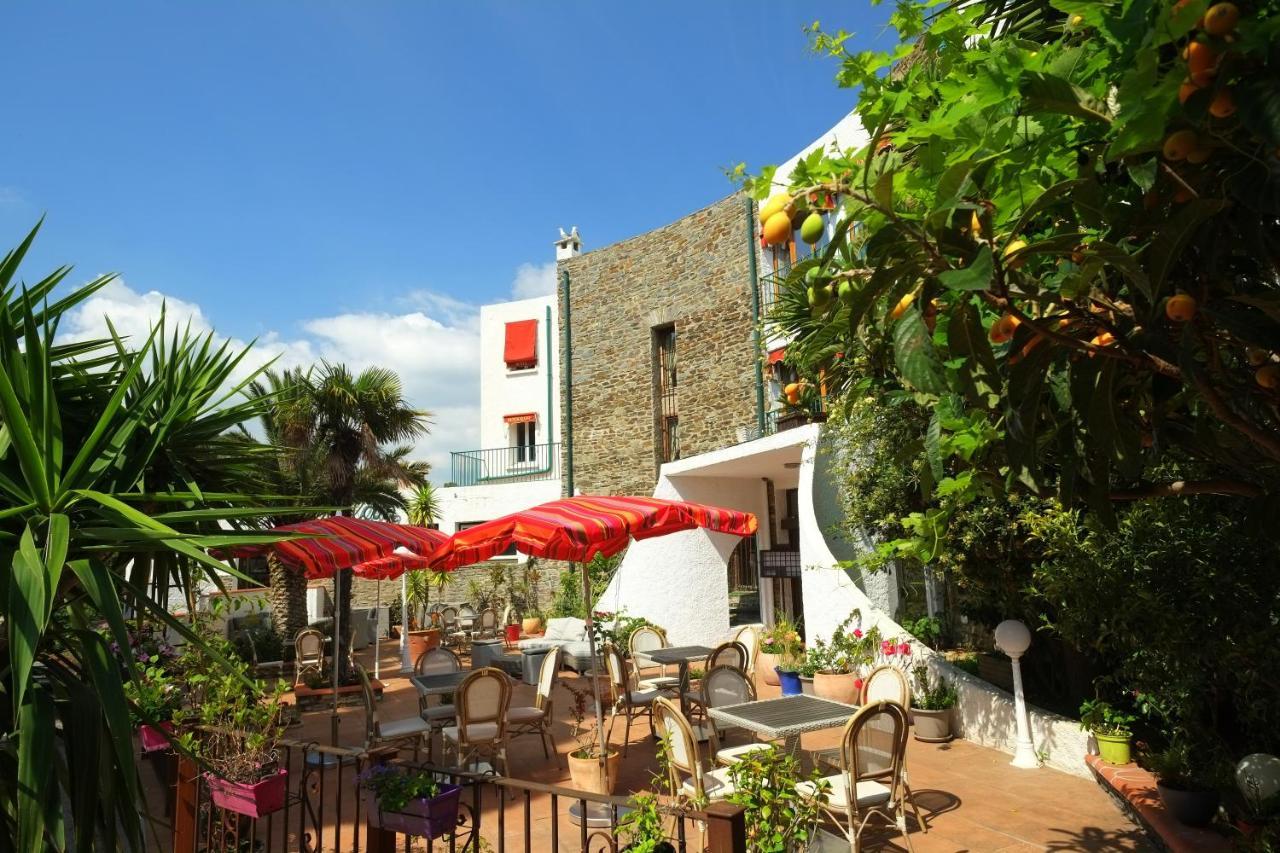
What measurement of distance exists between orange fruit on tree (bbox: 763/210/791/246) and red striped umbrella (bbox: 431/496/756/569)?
15.0ft

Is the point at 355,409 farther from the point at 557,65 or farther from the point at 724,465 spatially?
the point at 557,65

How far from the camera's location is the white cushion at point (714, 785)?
4836mm

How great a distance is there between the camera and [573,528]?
242 inches

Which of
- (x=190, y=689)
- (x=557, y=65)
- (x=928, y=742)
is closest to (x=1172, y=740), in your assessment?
(x=928, y=742)

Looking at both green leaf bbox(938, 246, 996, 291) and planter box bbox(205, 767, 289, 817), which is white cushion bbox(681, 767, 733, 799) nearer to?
planter box bbox(205, 767, 289, 817)

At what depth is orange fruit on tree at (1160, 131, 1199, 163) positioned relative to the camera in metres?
1.47

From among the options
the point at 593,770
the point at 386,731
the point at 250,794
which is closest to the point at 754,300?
the point at 386,731

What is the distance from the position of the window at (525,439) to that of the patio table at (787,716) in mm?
19368

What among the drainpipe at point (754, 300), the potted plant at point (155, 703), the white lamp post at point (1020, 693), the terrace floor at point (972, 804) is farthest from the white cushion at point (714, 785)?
the drainpipe at point (754, 300)

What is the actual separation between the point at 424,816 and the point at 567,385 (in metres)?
19.3

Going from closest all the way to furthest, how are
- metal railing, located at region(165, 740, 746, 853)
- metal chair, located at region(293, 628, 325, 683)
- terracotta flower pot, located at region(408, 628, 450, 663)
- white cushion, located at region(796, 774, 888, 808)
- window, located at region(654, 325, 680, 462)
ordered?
metal railing, located at region(165, 740, 746, 853) → white cushion, located at region(796, 774, 888, 808) → metal chair, located at region(293, 628, 325, 683) → terracotta flower pot, located at region(408, 628, 450, 663) → window, located at region(654, 325, 680, 462)

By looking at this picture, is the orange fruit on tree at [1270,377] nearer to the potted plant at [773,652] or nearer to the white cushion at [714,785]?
the white cushion at [714,785]

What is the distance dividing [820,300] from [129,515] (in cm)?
282

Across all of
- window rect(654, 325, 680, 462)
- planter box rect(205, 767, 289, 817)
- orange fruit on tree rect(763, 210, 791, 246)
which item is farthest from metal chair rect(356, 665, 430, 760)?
window rect(654, 325, 680, 462)
